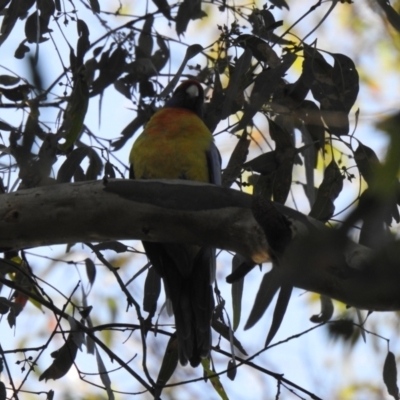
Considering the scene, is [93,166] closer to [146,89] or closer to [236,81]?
[146,89]

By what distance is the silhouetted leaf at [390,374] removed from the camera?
91.6 inches

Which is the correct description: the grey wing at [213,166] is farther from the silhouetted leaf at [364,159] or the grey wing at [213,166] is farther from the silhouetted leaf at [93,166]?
the silhouetted leaf at [364,159]

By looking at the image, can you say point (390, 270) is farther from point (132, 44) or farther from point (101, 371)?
point (132, 44)

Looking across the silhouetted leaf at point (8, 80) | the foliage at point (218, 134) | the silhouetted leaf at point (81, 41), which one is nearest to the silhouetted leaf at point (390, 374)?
the foliage at point (218, 134)

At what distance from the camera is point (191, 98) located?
3.80m

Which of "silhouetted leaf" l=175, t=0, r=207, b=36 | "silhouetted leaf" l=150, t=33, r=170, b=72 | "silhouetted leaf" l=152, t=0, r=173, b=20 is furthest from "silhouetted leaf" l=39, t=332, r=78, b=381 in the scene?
"silhouetted leaf" l=152, t=0, r=173, b=20

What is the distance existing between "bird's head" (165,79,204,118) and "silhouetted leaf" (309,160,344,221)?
142cm

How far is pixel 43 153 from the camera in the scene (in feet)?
8.93

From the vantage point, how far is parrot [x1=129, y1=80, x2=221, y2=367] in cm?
271

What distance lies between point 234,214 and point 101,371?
1.06 metres

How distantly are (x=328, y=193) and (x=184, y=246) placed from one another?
0.71 meters

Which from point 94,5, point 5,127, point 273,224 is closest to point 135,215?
point 273,224

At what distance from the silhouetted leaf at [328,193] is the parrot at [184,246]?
2.04 ft

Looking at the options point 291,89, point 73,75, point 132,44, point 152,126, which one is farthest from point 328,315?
point 132,44
